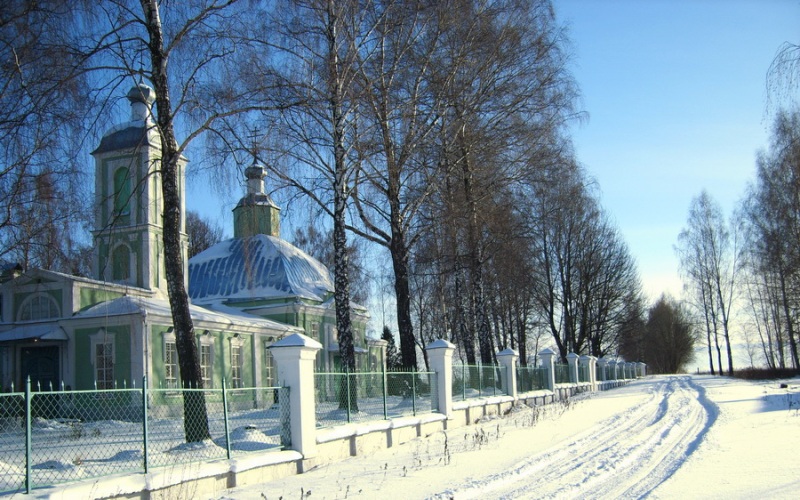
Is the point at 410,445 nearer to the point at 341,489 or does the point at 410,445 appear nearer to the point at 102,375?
the point at 341,489

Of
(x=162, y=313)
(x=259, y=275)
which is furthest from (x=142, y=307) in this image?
(x=259, y=275)

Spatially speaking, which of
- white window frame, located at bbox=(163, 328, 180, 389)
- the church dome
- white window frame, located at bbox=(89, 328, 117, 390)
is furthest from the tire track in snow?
the church dome

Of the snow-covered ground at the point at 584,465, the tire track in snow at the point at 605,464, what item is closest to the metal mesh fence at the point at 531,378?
the snow-covered ground at the point at 584,465

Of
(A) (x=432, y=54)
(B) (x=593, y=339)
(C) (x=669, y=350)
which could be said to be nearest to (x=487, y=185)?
(A) (x=432, y=54)

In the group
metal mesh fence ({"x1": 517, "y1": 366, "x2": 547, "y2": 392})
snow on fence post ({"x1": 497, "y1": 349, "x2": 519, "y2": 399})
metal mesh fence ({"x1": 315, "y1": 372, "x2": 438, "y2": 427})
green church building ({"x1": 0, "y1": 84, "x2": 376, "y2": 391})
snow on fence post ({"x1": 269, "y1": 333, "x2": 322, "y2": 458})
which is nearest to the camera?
snow on fence post ({"x1": 269, "y1": 333, "x2": 322, "y2": 458})

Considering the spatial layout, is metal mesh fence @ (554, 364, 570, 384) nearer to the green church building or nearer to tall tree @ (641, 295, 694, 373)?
the green church building

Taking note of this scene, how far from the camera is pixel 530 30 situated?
19.2 metres

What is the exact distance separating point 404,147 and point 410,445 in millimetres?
6942

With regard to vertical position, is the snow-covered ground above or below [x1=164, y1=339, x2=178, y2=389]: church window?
below

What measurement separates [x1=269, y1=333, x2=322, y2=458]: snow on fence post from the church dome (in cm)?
1918

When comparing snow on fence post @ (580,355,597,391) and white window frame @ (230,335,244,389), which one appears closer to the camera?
white window frame @ (230,335,244,389)

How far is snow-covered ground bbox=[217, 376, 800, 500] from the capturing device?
25.5ft

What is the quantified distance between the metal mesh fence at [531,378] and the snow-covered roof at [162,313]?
9.48 m

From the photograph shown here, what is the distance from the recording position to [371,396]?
15.1 m
